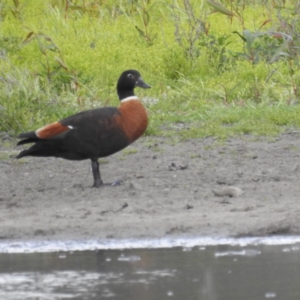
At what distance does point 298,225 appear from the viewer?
575 centimetres

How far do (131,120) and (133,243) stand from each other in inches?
56.3

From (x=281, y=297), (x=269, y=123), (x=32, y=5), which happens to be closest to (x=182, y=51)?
(x=269, y=123)

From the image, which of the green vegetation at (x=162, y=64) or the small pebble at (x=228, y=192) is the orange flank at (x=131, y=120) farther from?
the green vegetation at (x=162, y=64)

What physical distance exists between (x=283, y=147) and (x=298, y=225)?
2303 mm

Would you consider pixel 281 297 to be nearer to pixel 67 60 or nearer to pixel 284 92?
pixel 284 92

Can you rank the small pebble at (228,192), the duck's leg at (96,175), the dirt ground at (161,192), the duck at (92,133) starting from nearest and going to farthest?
Result: the dirt ground at (161,192) < the small pebble at (228,192) < the duck at (92,133) < the duck's leg at (96,175)

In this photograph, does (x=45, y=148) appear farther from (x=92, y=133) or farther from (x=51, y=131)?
(x=92, y=133)

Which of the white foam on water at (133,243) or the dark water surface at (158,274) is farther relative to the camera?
the white foam on water at (133,243)

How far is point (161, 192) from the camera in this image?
22.1 feet

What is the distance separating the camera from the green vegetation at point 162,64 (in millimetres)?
8938

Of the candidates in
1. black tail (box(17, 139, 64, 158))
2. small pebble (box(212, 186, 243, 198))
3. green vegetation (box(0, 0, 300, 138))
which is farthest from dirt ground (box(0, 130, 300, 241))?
green vegetation (box(0, 0, 300, 138))

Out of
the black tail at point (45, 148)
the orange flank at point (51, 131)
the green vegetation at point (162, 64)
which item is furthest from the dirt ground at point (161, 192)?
the green vegetation at point (162, 64)

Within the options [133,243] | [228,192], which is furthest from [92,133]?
[133,243]

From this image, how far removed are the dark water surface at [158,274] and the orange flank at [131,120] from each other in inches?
60.0
